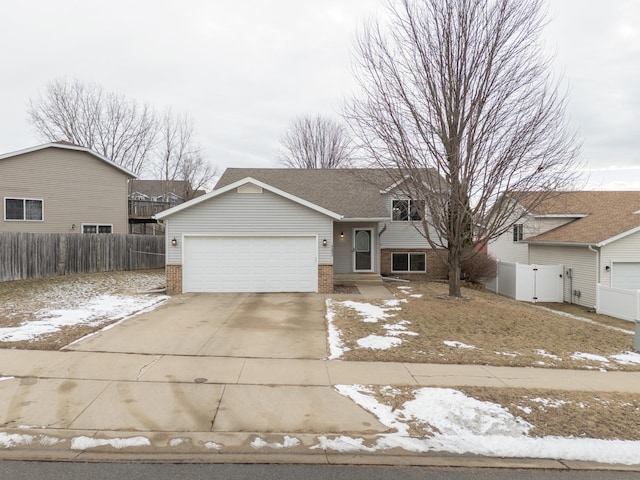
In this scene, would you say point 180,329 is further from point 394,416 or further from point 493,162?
point 493,162

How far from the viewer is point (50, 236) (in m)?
17.4

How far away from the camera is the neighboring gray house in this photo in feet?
64.7

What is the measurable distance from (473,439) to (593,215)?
21.3 meters

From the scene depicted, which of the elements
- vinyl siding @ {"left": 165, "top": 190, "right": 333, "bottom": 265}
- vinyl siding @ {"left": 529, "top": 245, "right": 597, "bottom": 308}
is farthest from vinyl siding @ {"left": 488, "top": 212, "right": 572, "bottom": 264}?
vinyl siding @ {"left": 165, "top": 190, "right": 333, "bottom": 265}

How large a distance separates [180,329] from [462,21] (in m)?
11.1

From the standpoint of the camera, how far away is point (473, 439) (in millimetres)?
Result: 4250

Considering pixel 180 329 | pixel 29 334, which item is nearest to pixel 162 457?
pixel 180 329

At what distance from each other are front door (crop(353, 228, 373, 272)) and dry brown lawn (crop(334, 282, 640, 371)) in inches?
253

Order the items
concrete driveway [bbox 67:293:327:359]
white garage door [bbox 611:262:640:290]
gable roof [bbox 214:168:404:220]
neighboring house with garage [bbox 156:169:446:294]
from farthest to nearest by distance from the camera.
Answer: gable roof [bbox 214:168:404:220] < white garage door [bbox 611:262:640:290] < neighboring house with garage [bbox 156:169:446:294] < concrete driveway [bbox 67:293:327:359]

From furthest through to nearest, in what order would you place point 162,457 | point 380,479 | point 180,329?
1. point 180,329
2. point 162,457
3. point 380,479

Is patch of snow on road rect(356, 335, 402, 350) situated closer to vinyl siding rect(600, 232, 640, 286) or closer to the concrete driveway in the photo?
the concrete driveway

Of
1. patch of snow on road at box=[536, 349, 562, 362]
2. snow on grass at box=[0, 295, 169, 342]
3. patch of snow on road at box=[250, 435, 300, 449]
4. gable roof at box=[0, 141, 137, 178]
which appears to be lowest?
patch of snow on road at box=[536, 349, 562, 362]

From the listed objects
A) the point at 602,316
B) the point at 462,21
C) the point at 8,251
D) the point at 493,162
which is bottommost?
the point at 602,316

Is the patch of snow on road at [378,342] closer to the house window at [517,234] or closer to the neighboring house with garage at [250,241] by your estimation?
the neighboring house with garage at [250,241]
